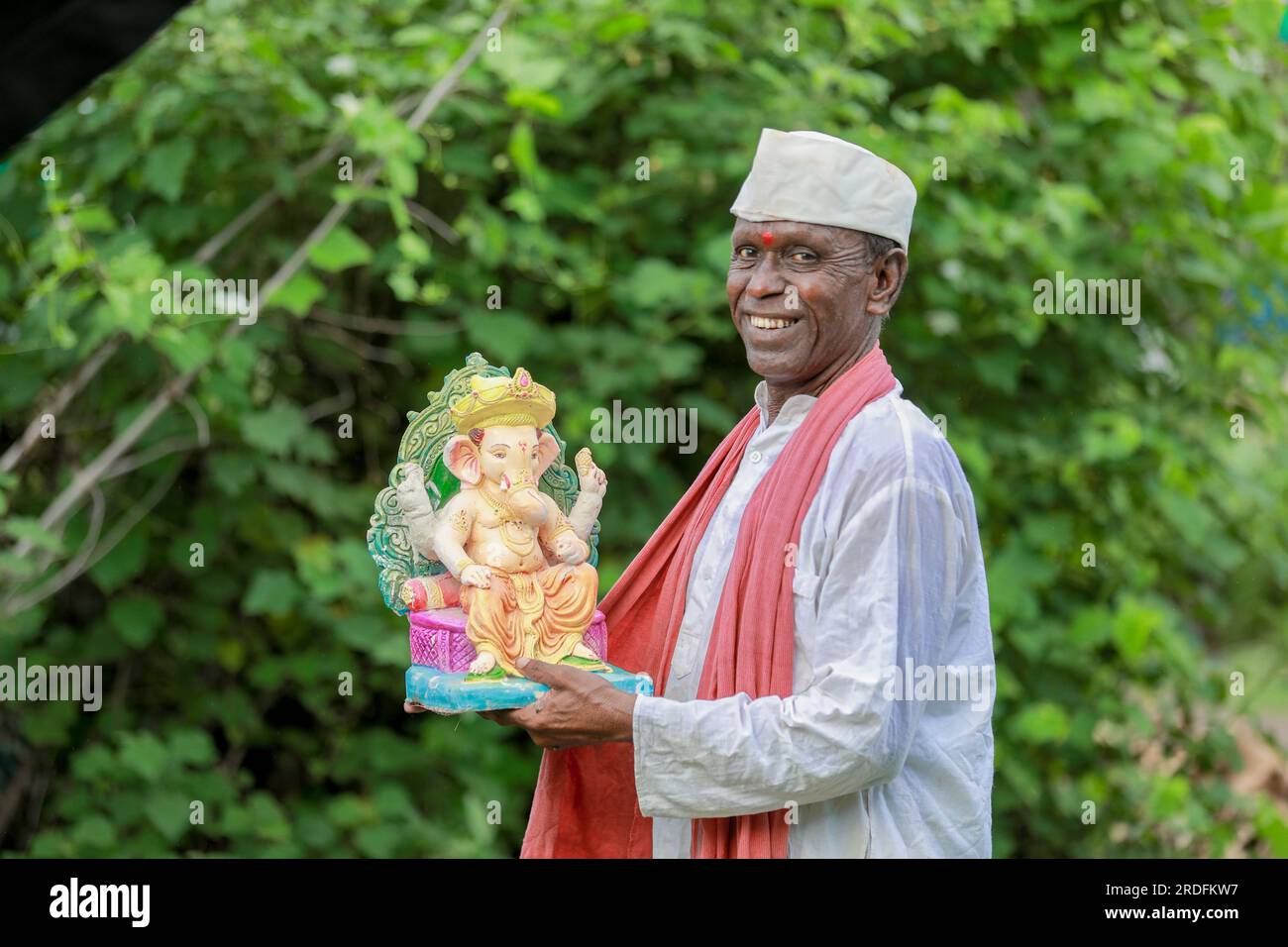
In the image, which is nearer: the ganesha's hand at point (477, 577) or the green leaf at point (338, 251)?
the ganesha's hand at point (477, 577)

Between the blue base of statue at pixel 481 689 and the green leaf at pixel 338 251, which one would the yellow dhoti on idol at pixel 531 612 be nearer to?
the blue base of statue at pixel 481 689

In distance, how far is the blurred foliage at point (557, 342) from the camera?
195 inches

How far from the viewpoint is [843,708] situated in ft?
7.29

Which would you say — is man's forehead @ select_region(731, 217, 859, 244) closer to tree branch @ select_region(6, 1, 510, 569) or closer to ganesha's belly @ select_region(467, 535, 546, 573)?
ganesha's belly @ select_region(467, 535, 546, 573)

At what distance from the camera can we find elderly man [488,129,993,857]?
226 cm

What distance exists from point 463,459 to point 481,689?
41 centimetres

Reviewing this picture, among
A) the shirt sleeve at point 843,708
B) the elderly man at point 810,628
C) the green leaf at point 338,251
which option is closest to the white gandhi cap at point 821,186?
the elderly man at point 810,628

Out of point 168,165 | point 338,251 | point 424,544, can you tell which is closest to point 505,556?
point 424,544

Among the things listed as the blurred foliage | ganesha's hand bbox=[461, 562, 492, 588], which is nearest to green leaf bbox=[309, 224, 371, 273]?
the blurred foliage

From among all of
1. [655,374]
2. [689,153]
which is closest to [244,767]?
[655,374]

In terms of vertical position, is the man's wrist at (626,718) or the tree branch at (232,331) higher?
the tree branch at (232,331)

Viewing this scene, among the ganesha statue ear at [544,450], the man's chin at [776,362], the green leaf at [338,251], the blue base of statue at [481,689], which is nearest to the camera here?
the blue base of statue at [481,689]

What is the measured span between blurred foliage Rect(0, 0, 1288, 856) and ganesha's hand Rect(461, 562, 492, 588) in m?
2.31

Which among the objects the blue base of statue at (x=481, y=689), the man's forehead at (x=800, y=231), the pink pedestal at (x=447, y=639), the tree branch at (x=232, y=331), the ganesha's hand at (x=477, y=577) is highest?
the tree branch at (x=232, y=331)
